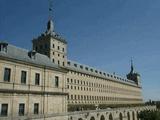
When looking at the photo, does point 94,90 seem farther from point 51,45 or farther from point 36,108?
point 36,108

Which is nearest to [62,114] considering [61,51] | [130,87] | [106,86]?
[61,51]

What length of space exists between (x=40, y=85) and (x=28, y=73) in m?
3.28

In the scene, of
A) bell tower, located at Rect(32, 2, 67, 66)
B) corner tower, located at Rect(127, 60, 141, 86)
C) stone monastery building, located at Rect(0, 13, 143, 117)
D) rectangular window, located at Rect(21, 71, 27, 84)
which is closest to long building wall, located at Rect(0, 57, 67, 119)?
stone monastery building, located at Rect(0, 13, 143, 117)

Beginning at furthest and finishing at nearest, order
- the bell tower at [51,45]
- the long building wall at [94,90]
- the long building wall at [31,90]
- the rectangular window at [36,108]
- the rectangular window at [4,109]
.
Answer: the long building wall at [94,90] → the bell tower at [51,45] → the rectangular window at [36,108] → the long building wall at [31,90] → the rectangular window at [4,109]

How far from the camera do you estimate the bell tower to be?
55.1 metres

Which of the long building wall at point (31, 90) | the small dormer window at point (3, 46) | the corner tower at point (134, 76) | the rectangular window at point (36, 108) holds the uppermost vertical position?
the corner tower at point (134, 76)

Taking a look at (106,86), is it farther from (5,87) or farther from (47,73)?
(5,87)

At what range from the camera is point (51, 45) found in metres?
54.9

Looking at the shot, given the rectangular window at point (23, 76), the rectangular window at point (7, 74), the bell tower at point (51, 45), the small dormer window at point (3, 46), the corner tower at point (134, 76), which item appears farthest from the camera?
the corner tower at point (134, 76)

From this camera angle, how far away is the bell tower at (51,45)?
181 feet

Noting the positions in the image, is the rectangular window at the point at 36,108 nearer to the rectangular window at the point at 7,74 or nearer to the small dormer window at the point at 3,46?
the rectangular window at the point at 7,74

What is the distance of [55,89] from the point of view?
37.2m

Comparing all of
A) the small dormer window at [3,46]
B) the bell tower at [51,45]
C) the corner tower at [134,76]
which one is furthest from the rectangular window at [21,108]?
the corner tower at [134,76]

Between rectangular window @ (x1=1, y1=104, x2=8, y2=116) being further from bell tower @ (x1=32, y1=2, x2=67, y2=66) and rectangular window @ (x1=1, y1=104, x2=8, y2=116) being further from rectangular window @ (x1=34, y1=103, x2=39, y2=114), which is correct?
bell tower @ (x1=32, y1=2, x2=67, y2=66)
